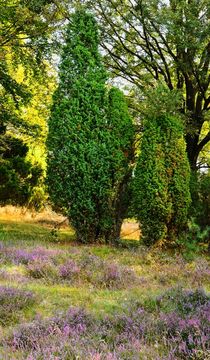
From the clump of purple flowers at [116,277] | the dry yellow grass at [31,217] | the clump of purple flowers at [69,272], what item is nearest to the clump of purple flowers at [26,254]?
the clump of purple flowers at [69,272]

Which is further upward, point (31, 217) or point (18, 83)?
point (18, 83)

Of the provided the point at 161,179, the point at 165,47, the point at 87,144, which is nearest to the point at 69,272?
the point at 161,179

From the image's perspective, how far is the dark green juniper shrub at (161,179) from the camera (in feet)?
36.5

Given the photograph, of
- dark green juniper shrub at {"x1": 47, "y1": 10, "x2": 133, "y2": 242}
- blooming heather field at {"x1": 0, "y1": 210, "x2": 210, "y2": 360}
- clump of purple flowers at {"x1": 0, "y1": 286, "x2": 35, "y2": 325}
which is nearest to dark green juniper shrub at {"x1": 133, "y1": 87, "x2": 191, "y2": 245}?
dark green juniper shrub at {"x1": 47, "y1": 10, "x2": 133, "y2": 242}

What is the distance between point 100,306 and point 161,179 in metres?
6.02

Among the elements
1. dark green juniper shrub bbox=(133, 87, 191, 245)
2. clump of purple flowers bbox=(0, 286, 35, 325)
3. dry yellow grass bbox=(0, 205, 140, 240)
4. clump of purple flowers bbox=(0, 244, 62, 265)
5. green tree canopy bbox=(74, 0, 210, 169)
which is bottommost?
clump of purple flowers bbox=(0, 286, 35, 325)

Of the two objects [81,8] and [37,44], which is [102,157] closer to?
[81,8]

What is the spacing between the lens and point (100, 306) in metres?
5.52

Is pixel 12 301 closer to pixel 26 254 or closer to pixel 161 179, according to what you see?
pixel 26 254

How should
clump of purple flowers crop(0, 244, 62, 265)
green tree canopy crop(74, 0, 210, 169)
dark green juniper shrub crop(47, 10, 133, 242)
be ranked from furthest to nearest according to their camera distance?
green tree canopy crop(74, 0, 210, 169) → dark green juniper shrub crop(47, 10, 133, 242) → clump of purple flowers crop(0, 244, 62, 265)

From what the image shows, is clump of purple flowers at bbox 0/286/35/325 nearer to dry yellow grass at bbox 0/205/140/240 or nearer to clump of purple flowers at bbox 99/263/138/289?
clump of purple flowers at bbox 99/263/138/289

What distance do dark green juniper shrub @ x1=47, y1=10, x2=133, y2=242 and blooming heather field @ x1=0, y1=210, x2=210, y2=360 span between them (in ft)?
7.27

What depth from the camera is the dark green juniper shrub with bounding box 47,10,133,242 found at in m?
11.4

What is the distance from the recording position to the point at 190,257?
9.57 m
